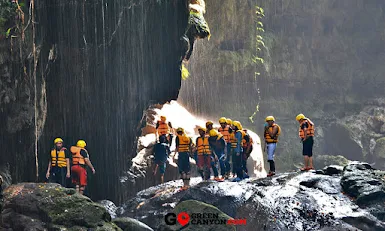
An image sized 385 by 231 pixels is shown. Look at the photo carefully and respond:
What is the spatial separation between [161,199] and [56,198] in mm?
4354

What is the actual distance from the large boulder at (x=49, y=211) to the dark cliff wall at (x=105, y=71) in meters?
3.34

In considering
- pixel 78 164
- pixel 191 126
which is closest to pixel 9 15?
pixel 78 164

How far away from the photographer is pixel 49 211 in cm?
966

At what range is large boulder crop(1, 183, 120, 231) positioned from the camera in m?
9.36

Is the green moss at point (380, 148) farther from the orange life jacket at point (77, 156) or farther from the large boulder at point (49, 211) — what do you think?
the large boulder at point (49, 211)

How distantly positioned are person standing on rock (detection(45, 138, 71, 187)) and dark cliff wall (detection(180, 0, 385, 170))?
1765cm

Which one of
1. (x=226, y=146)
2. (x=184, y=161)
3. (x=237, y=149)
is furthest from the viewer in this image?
(x=226, y=146)

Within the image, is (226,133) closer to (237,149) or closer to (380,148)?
(237,149)

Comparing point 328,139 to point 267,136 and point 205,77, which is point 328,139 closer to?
point 205,77

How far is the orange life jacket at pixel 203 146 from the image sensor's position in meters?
14.0

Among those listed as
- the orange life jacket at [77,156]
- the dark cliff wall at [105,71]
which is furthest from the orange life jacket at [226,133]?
the orange life jacket at [77,156]

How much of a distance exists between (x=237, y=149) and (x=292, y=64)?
70.0 feet

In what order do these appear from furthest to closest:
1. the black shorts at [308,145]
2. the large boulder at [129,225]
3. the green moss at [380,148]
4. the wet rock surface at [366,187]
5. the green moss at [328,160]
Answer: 1. the green moss at [380,148]
2. the green moss at [328,160]
3. the black shorts at [308,145]
4. the wet rock surface at [366,187]
5. the large boulder at [129,225]

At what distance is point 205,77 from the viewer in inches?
1230
